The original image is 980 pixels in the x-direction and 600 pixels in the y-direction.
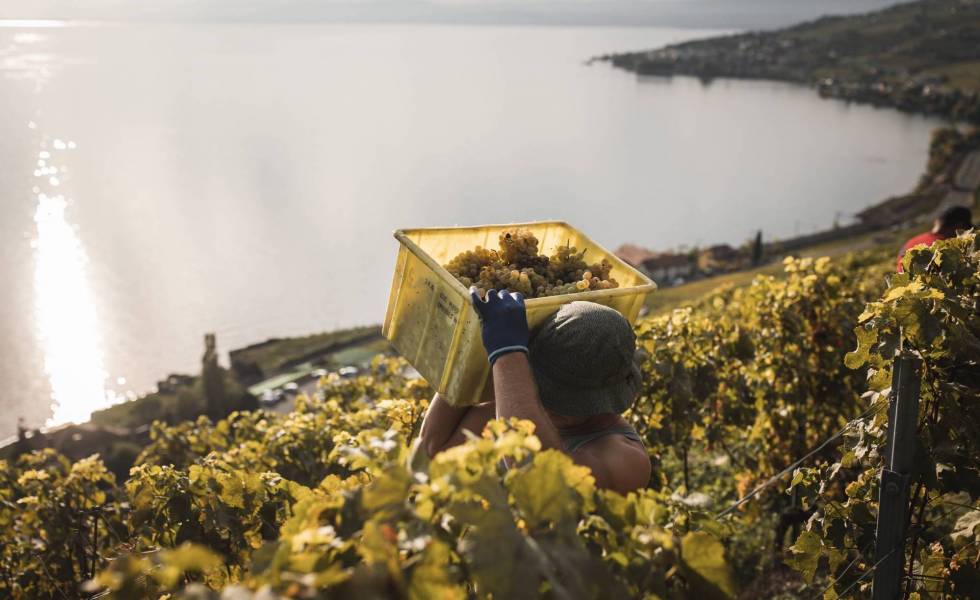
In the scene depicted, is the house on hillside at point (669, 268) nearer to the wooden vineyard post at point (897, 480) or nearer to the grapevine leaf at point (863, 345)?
the grapevine leaf at point (863, 345)

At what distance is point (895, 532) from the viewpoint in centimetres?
347

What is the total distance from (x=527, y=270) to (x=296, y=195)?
125448 millimetres

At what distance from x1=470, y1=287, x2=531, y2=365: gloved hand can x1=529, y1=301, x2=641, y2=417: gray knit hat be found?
0.13 m

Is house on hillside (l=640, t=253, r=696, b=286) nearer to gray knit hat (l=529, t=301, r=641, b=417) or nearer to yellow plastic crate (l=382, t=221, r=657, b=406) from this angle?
yellow plastic crate (l=382, t=221, r=657, b=406)

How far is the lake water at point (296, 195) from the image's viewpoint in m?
81.9

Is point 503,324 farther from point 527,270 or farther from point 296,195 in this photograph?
point 296,195

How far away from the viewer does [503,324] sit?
3381 millimetres

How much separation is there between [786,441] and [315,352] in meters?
66.8

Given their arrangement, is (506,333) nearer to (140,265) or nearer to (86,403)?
(86,403)

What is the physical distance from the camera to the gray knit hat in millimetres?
3285

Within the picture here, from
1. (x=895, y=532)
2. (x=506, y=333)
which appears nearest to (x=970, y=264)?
(x=895, y=532)

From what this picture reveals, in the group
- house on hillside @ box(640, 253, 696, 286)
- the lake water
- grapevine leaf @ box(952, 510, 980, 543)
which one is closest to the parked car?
the lake water

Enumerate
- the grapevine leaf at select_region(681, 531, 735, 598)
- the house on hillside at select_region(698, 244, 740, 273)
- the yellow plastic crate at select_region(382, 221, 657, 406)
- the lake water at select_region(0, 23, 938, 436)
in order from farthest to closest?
the house on hillside at select_region(698, 244, 740, 273)
the lake water at select_region(0, 23, 938, 436)
the yellow plastic crate at select_region(382, 221, 657, 406)
the grapevine leaf at select_region(681, 531, 735, 598)

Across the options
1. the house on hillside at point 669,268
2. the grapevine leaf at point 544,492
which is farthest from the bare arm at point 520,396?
the house on hillside at point 669,268
